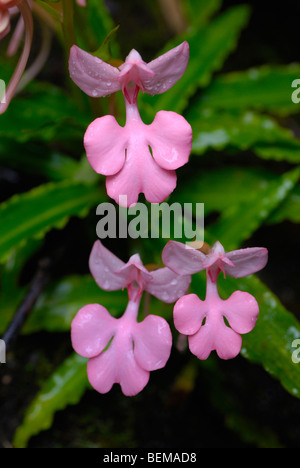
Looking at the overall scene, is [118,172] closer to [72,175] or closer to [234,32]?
[72,175]

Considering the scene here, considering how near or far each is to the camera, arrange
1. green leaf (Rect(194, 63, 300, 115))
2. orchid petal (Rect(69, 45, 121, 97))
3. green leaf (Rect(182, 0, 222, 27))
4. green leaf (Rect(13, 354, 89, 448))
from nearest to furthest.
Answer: orchid petal (Rect(69, 45, 121, 97)) < green leaf (Rect(13, 354, 89, 448)) < green leaf (Rect(194, 63, 300, 115)) < green leaf (Rect(182, 0, 222, 27))

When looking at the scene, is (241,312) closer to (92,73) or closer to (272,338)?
(272,338)

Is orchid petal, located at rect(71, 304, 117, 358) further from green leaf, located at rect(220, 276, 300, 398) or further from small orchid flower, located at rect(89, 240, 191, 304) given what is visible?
green leaf, located at rect(220, 276, 300, 398)

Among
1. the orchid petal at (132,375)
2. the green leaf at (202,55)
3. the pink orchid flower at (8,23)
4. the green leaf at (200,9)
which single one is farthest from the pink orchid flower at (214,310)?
the green leaf at (200,9)

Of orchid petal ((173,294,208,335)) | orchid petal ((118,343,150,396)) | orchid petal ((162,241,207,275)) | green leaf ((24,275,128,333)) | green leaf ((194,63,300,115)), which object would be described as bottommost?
orchid petal ((118,343,150,396))

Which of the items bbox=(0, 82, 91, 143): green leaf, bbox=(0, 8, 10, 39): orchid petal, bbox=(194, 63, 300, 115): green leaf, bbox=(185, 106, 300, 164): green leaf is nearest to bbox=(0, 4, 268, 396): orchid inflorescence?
bbox=(0, 8, 10, 39): orchid petal

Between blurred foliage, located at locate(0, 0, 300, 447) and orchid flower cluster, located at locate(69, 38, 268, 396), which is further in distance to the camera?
blurred foliage, located at locate(0, 0, 300, 447)

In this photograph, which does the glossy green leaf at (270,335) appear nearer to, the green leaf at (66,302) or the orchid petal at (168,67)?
the green leaf at (66,302)
